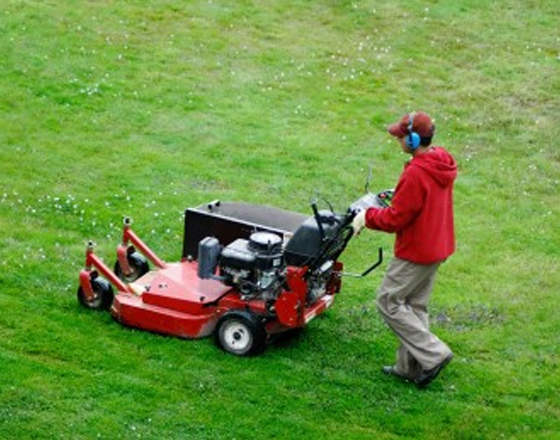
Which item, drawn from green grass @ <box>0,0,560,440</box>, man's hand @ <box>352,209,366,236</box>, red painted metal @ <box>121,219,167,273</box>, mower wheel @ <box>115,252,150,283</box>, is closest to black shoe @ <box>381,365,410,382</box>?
green grass @ <box>0,0,560,440</box>

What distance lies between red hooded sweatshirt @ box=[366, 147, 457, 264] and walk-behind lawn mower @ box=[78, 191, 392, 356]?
0.46m

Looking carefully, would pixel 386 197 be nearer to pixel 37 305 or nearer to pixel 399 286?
pixel 399 286

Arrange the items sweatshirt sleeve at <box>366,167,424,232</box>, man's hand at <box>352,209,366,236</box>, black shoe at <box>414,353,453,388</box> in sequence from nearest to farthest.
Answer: sweatshirt sleeve at <box>366,167,424,232</box>
man's hand at <box>352,209,366,236</box>
black shoe at <box>414,353,453,388</box>

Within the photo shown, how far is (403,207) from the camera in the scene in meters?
8.88

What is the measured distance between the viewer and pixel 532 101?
56.5 ft

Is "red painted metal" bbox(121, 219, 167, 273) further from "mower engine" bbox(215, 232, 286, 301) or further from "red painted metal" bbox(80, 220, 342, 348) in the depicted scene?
"mower engine" bbox(215, 232, 286, 301)

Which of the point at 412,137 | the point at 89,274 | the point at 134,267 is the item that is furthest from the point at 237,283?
the point at 412,137

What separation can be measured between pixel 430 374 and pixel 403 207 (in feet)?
4.53

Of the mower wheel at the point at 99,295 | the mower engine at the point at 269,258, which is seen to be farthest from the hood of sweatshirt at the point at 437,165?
the mower wheel at the point at 99,295

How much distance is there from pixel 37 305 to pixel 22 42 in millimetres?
8432

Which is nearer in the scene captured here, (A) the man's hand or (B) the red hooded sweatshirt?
(B) the red hooded sweatshirt

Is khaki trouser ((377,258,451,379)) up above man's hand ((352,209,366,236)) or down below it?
below

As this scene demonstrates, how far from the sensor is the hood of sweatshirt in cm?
891

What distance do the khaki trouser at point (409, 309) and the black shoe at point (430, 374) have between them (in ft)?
0.12
